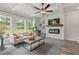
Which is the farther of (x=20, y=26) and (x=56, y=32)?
(x=56, y=32)

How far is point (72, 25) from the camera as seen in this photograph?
6234 mm

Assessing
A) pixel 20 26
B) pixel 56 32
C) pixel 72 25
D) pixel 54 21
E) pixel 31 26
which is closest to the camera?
pixel 72 25

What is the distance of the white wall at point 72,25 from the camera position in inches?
236

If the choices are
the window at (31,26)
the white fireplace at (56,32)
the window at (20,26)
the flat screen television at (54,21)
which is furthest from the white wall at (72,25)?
the window at (20,26)

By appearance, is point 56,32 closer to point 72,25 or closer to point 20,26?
point 72,25

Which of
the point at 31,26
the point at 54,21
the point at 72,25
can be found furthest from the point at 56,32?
the point at 31,26

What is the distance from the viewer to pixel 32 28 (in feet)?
27.4

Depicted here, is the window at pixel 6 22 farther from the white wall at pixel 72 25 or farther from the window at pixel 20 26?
the white wall at pixel 72 25

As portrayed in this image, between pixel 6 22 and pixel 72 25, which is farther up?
pixel 6 22

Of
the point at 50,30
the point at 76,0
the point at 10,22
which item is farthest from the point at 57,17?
the point at 76,0

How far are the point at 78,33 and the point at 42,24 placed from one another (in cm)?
414

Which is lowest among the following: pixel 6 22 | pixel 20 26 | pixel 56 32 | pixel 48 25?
pixel 56 32

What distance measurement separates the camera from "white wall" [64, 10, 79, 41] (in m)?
6.00
